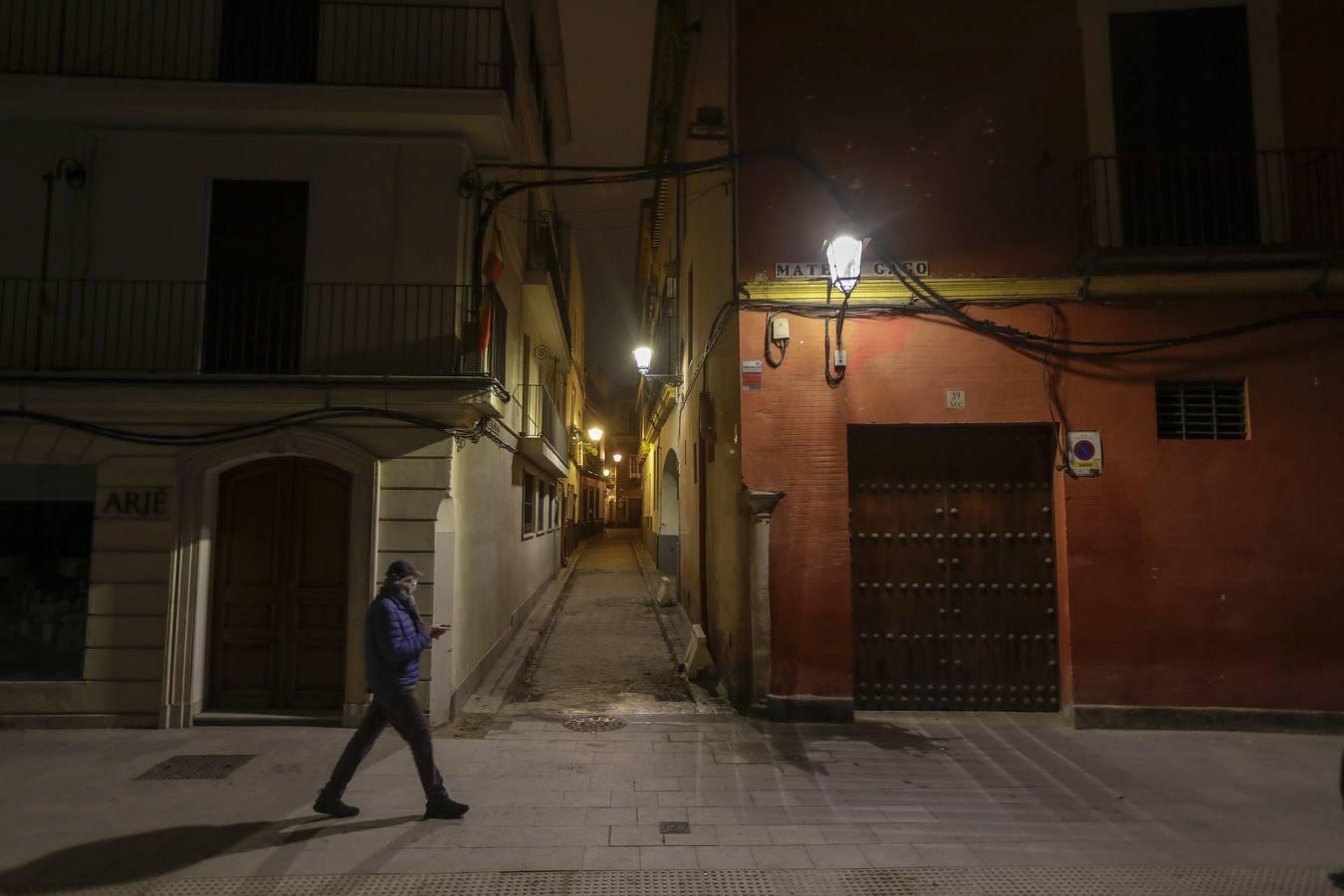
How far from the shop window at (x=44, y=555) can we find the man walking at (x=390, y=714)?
438 cm

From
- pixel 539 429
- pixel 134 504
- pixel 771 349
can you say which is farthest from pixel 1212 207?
pixel 134 504

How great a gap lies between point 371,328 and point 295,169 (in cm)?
205

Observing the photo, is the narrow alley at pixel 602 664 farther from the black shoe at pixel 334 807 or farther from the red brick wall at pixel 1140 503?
the black shoe at pixel 334 807

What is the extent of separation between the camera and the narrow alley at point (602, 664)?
306 inches

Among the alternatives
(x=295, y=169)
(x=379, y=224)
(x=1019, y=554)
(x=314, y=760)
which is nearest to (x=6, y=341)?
(x=295, y=169)

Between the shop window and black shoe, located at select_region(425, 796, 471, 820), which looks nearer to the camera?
black shoe, located at select_region(425, 796, 471, 820)

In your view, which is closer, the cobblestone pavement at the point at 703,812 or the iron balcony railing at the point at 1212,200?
the cobblestone pavement at the point at 703,812

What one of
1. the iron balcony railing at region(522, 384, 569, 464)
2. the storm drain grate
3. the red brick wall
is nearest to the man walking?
the storm drain grate

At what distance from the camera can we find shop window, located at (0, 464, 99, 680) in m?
7.04

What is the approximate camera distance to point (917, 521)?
7445 millimetres

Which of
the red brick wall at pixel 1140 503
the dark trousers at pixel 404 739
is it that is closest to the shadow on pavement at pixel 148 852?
the dark trousers at pixel 404 739

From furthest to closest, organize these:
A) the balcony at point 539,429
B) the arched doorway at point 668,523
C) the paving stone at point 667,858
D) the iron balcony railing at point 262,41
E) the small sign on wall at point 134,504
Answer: the arched doorway at point 668,523
the balcony at point 539,429
the iron balcony railing at point 262,41
the small sign on wall at point 134,504
the paving stone at point 667,858

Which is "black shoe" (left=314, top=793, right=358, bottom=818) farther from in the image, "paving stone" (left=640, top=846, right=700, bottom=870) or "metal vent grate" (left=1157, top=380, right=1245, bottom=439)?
"metal vent grate" (left=1157, top=380, right=1245, bottom=439)

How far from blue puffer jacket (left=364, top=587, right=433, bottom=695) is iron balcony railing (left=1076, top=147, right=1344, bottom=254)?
7.32m
